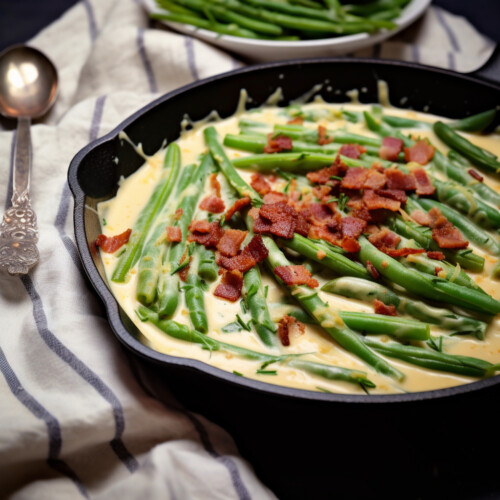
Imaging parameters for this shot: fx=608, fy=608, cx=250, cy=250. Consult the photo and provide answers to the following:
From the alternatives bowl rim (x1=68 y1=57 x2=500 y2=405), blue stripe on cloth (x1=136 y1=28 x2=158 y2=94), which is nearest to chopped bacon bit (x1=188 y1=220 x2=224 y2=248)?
bowl rim (x1=68 y1=57 x2=500 y2=405)

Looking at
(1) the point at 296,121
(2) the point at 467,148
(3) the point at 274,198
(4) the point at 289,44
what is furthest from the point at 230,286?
(4) the point at 289,44

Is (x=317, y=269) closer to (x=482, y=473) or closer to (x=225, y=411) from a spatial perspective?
(x=225, y=411)

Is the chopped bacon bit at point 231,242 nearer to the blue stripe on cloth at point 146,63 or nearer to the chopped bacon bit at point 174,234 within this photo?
Result: the chopped bacon bit at point 174,234

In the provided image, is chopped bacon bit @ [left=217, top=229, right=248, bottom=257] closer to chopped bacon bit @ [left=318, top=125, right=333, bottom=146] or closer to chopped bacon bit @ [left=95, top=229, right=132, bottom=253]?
chopped bacon bit @ [left=95, top=229, right=132, bottom=253]

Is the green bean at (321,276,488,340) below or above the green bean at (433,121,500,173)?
below

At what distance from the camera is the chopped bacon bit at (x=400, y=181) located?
280cm

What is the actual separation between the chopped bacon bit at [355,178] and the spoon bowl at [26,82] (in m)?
1.83

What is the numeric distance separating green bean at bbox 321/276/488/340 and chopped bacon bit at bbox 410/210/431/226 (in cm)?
42

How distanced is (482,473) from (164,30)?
3.11 m

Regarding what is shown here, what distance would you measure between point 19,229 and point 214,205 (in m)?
0.86

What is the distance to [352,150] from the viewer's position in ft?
9.83

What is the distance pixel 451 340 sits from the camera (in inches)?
91.7

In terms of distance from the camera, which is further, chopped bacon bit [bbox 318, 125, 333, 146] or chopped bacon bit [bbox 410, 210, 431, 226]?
chopped bacon bit [bbox 318, 125, 333, 146]

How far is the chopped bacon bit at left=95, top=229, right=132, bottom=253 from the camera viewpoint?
2.63 meters
